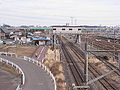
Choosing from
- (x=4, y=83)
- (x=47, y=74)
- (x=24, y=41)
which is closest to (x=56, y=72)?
(x=47, y=74)

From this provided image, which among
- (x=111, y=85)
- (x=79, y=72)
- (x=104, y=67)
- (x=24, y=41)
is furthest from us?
(x=24, y=41)

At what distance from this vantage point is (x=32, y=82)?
714 inches

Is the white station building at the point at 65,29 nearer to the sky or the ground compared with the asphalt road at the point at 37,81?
nearer to the sky

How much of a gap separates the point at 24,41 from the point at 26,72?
46493 mm

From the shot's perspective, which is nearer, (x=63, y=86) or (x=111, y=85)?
(x=63, y=86)

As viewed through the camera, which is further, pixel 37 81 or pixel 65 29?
pixel 65 29

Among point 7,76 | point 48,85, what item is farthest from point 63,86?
point 7,76

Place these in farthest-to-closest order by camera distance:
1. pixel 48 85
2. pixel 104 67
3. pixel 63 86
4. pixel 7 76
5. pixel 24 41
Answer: pixel 24 41
pixel 104 67
pixel 7 76
pixel 63 86
pixel 48 85

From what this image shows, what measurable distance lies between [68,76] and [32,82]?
Answer: 734 centimetres

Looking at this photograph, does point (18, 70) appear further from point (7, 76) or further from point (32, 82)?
point (32, 82)

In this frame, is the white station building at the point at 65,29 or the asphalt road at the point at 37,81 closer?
the asphalt road at the point at 37,81

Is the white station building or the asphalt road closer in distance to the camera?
the asphalt road

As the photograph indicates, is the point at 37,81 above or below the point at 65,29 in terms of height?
below

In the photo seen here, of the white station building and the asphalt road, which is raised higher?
the white station building
